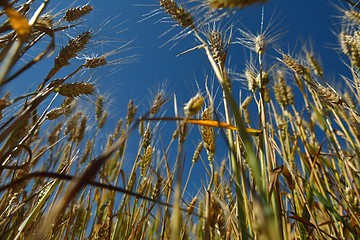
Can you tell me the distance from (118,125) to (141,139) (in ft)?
3.18

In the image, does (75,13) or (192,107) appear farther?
(75,13)

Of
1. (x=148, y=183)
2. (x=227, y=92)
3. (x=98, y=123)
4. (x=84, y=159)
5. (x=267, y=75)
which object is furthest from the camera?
(x=98, y=123)

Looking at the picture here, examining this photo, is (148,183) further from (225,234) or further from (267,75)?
(267,75)

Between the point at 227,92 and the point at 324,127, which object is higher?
the point at 324,127

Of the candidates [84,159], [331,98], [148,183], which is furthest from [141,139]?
[331,98]

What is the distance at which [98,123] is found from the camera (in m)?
2.52

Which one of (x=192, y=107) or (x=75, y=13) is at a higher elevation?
(x=75, y=13)

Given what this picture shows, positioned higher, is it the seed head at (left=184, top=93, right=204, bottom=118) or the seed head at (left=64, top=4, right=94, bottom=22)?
the seed head at (left=64, top=4, right=94, bottom=22)

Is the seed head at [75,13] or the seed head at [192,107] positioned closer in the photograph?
the seed head at [192,107]

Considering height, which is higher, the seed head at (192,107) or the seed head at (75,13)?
the seed head at (75,13)

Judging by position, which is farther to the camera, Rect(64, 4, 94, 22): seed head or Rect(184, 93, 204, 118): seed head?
Rect(64, 4, 94, 22): seed head

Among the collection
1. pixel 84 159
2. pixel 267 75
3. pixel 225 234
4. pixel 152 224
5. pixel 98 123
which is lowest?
pixel 225 234

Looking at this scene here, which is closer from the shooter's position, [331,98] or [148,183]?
[331,98]

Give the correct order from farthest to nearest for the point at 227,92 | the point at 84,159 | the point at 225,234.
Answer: the point at 84,159 → the point at 225,234 → the point at 227,92
